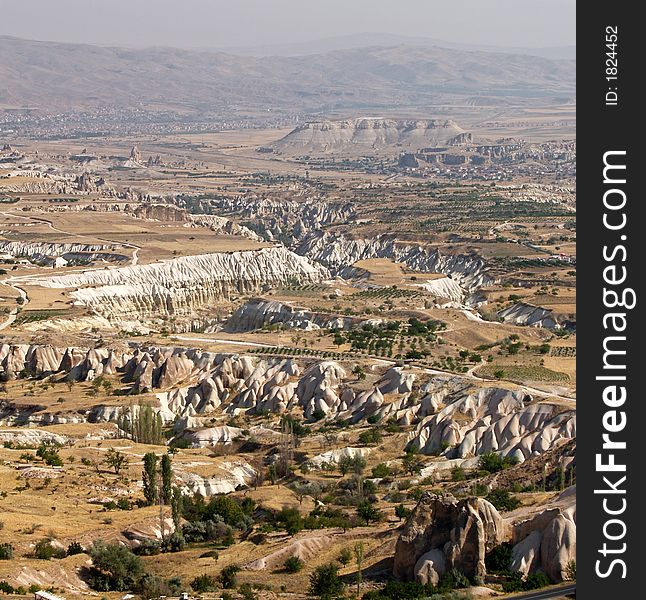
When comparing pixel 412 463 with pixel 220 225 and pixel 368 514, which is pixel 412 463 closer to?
pixel 368 514

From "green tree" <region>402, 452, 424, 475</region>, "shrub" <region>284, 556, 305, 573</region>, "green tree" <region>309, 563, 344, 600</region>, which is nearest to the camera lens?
"green tree" <region>309, 563, 344, 600</region>

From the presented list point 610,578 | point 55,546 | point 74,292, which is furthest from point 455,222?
point 610,578

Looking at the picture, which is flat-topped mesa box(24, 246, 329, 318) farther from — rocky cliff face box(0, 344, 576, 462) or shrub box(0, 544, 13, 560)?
shrub box(0, 544, 13, 560)

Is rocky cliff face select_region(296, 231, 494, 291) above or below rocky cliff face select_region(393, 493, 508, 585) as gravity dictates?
below

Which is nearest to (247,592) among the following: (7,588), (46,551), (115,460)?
(7,588)

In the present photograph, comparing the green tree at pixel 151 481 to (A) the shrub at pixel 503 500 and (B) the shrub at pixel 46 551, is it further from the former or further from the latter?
(A) the shrub at pixel 503 500

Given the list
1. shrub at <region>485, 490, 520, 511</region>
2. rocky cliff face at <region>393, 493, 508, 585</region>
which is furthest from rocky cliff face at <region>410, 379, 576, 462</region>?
rocky cliff face at <region>393, 493, 508, 585</region>
